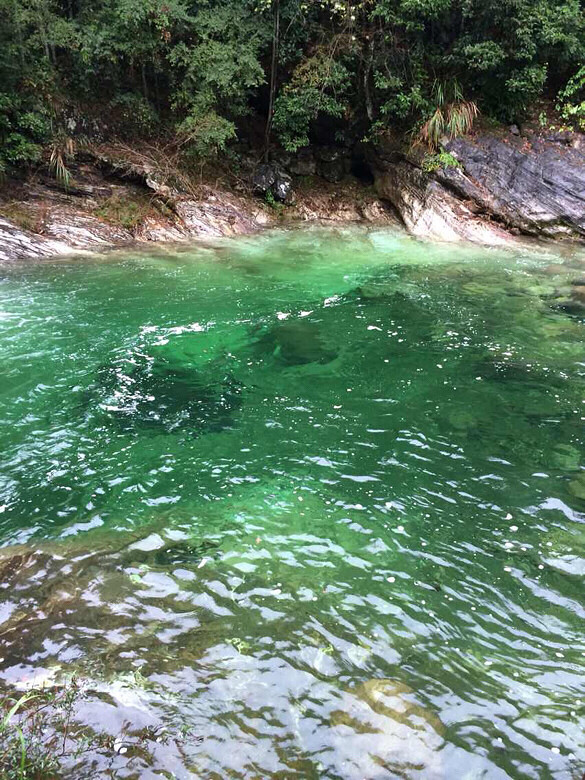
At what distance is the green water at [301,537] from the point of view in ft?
9.11

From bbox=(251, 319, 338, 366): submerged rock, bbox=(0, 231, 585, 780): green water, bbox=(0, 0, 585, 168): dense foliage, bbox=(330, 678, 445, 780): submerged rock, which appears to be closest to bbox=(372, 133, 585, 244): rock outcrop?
bbox=(0, 0, 585, 168): dense foliage

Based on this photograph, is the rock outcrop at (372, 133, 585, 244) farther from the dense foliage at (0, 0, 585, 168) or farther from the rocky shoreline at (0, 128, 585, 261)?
the dense foliage at (0, 0, 585, 168)

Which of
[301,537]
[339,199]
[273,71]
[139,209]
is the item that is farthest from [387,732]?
[273,71]

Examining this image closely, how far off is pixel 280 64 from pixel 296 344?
12.1 metres

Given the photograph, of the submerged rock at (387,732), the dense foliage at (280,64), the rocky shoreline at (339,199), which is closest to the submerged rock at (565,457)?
the submerged rock at (387,732)

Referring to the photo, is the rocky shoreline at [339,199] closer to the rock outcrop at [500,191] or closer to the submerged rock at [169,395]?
the rock outcrop at [500,191]

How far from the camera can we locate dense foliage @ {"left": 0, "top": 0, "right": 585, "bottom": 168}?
13.2 m

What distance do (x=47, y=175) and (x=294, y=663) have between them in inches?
576

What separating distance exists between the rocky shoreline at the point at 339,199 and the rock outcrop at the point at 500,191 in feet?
0.09

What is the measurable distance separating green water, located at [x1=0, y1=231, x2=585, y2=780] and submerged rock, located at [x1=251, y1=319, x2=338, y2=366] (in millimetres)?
62

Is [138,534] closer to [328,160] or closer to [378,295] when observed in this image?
[378,295]

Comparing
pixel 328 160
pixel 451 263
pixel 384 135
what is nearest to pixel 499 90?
pixel 384 135

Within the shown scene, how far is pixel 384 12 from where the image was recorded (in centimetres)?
1437

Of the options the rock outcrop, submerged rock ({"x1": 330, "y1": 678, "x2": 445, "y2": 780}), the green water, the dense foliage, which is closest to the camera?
submerged rock ({"x1": 330, "y1": 678, "x2": 445, "y2": 780})
